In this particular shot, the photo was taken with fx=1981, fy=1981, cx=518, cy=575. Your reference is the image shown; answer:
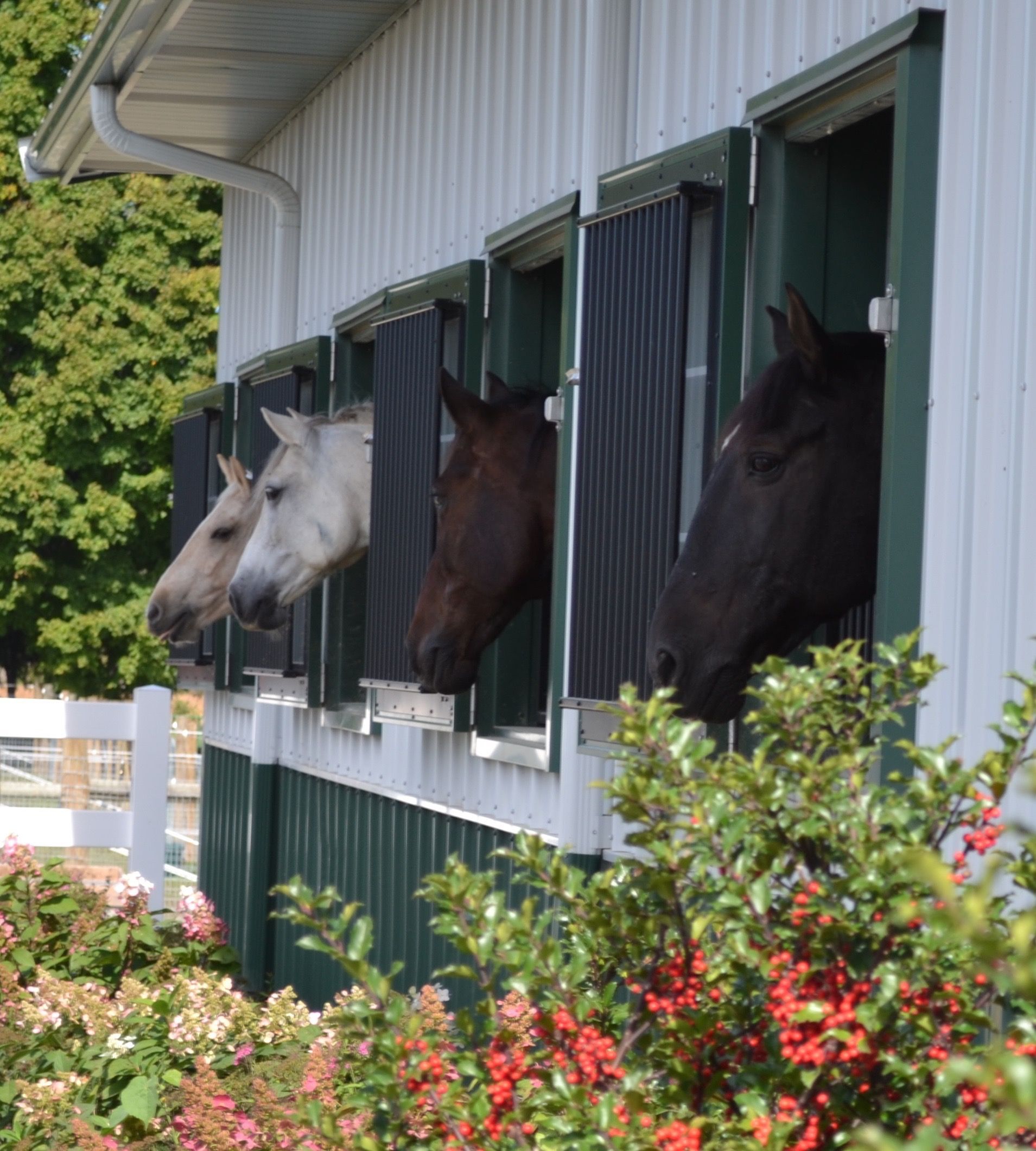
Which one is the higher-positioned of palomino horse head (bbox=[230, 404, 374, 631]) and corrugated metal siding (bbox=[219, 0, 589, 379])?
corrugated metal siding (bbox=[219, 0, 589, 379])

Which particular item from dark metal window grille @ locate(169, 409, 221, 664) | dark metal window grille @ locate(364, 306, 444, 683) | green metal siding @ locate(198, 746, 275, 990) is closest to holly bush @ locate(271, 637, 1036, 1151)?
dark metal window grille @ locate(364, 306, 444, 683)

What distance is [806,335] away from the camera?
355 cm

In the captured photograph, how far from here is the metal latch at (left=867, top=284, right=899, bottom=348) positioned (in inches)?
136

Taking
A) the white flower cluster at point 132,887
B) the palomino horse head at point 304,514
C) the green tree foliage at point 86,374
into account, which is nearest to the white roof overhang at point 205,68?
the palomino horse head at point 304,514

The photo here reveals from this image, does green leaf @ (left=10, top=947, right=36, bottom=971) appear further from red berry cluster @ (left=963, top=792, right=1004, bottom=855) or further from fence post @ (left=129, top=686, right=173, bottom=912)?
red berry cluster @ (left=963, top=792, right=1004, bottom=855)

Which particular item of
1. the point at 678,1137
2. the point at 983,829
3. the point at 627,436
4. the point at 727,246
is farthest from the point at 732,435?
the point at 678,1137

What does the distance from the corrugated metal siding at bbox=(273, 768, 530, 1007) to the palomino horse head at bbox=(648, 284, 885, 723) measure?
185cm

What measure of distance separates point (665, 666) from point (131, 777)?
5.72 meters

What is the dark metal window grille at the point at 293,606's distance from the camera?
25.1ft

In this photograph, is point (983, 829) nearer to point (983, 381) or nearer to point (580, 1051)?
point (580, 1051)

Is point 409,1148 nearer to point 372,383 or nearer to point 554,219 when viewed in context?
point 554,219

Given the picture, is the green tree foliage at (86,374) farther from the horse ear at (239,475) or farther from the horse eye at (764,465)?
the horse eye at (764,465)

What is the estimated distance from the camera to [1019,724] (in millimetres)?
2176

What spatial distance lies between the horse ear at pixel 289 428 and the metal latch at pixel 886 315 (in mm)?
3338
